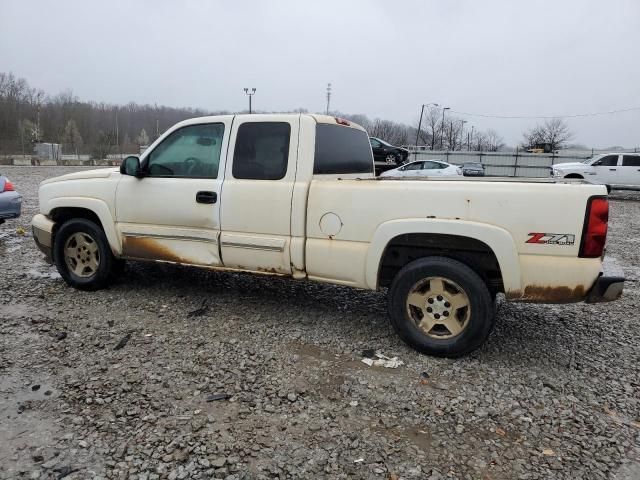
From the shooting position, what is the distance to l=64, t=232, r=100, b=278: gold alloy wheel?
204 inches

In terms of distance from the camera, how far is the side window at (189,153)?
4523 mm

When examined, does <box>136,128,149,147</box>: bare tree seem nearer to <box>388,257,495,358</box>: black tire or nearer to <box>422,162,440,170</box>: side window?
<box>422,162,440,170</box>: side window

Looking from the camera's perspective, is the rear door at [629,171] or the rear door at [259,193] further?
the rear door at [629,171]

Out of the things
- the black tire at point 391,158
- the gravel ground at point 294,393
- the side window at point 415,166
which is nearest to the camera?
the gravel ground at point 294,393

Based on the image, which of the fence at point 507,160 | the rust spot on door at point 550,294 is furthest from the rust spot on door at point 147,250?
the fence at point 507,160

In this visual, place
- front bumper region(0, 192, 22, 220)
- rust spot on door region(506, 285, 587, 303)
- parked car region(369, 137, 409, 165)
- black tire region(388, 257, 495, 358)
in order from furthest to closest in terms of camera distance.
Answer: parked car region(369, 137, 409, 165) → front bumper region(0, 192, 22, 220) → black tire region(388, 257, 495, 358) → rust spot on door region(506, 285, 587, 303)

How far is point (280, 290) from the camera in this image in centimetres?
545

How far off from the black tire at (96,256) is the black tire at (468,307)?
3.17 metres

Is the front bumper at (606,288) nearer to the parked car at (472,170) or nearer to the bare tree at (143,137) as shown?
the parked car at (472,170)

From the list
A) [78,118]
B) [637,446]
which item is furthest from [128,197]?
[78,118]

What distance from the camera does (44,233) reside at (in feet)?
17.3

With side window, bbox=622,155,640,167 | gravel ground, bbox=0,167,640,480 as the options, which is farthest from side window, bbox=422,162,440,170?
gravel ground, bbox=0,167,640,480

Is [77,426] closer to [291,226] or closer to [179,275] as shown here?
[291,226]

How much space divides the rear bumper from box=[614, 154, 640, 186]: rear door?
72.2 ft
